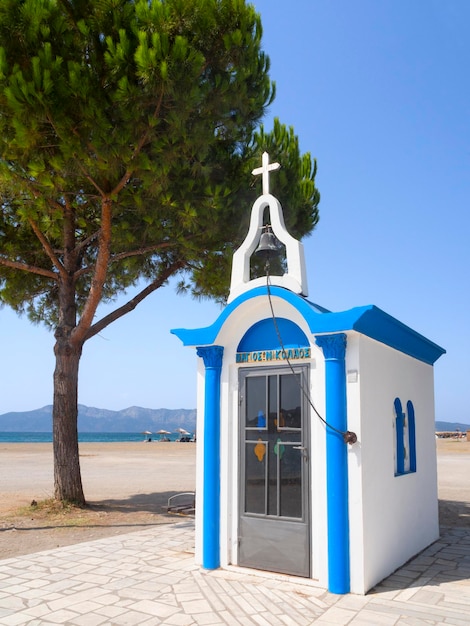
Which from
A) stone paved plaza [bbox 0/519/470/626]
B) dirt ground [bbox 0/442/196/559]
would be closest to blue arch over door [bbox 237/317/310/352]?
stone paved plaza [bbox 0/519/470/626]

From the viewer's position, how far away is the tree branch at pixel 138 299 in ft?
40.0

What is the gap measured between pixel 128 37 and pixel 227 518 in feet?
26.0

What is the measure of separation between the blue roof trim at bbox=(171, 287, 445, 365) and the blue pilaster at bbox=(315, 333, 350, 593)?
18 centimetres

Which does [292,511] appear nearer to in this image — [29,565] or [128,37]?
[29,565]

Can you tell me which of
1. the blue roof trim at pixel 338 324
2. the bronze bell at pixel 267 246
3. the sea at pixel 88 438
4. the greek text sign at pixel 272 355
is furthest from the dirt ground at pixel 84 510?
the sea at pixel 88 438

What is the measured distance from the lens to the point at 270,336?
265 inches

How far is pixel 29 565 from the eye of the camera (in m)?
6.95

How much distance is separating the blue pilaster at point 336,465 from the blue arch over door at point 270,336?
1.24ft

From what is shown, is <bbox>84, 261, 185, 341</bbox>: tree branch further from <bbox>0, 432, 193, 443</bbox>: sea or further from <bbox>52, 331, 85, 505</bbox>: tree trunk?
<bbox>0, 432, 193, 443</bbox>: sea

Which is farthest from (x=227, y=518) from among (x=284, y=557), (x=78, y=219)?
(x=78, y=219)

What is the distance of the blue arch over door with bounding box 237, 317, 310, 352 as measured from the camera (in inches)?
255

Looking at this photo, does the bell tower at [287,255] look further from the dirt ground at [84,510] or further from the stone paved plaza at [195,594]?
the dirt ground at [84,510]

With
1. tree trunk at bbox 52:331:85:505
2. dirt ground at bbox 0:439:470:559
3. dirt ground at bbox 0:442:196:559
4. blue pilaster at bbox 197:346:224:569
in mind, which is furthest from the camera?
tree trunk at bbox 52:331:85:505

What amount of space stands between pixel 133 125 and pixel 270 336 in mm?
4923
